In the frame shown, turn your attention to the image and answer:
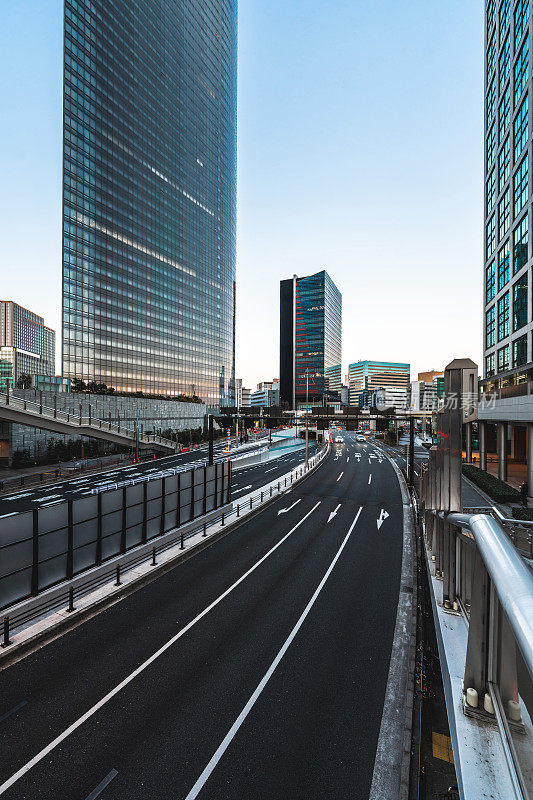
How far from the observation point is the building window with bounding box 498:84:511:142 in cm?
3735

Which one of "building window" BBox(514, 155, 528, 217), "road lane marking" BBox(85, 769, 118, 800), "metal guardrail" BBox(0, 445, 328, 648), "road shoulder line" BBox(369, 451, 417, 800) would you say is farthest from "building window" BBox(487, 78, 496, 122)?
"road lane marking" BBox(85, 769, 118, 800)

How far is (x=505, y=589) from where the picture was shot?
2201mm

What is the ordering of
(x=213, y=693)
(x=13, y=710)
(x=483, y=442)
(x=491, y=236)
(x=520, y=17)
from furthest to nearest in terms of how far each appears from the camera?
(x=491, y=236) → (x=483, y=442) → (x=520, y=17) → (x=213, y=693) → (x=13, y=710)

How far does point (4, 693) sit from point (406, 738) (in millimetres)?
9809

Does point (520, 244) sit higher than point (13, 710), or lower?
higher

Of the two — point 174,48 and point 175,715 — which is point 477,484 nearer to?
point 175,715

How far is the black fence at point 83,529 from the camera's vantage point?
39.3 feet

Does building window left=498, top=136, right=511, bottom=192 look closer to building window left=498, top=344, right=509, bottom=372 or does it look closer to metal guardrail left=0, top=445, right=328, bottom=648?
building window left=498, top=344, right=509, bottom=372

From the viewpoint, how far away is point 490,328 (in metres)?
45.2

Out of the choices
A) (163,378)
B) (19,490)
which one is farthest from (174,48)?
(19,490)

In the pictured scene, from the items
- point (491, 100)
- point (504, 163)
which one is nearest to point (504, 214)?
point (504, 163)

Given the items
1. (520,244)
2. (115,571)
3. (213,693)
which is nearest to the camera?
(213,693)

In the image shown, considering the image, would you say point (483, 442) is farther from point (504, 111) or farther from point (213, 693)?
point (213, 693)

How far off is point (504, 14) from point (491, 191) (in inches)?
702
